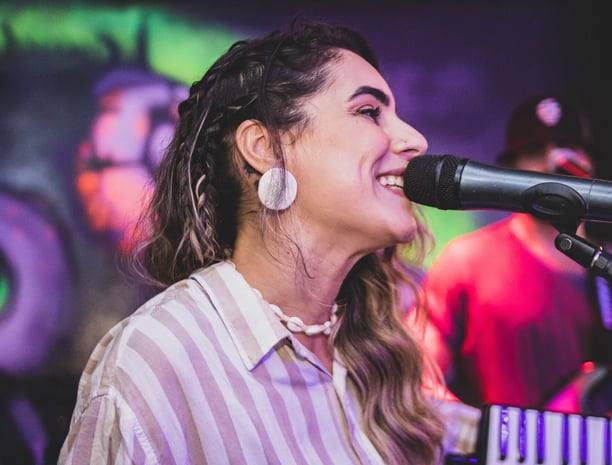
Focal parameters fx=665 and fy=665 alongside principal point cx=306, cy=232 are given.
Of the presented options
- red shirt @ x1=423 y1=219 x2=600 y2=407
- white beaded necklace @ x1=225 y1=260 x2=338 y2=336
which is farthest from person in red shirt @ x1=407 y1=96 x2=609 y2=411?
white beaded necklace @ x1=225 y1=260 x2=338 y2=336

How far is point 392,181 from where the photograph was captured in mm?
1500

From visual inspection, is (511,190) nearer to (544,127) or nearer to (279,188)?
(279,188)

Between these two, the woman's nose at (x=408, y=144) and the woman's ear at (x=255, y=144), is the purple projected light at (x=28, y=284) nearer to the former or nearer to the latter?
the woman's ear at (x=255, y=144)

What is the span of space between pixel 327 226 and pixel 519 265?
6.00 ft

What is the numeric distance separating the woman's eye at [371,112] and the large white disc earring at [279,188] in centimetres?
23

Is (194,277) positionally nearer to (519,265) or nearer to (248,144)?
(248,144)

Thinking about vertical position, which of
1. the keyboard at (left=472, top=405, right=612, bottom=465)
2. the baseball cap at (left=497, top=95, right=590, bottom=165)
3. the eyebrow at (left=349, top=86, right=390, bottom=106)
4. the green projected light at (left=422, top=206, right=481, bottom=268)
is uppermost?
the eyebrow at (left=349, top=86, right=390, bottom=106)

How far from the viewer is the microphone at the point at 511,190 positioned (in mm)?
1057

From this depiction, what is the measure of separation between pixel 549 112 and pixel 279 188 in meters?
2.00

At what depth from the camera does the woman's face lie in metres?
1.44

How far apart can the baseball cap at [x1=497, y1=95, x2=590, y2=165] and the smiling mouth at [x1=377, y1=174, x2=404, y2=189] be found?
1697 millimetres

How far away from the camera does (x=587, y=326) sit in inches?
116

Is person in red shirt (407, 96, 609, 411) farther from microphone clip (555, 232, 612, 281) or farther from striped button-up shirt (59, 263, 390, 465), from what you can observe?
microphone clip (555, 232, 612, 281)

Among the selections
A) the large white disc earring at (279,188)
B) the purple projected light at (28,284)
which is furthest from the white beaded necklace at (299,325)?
the purple projected light at (28,284)
